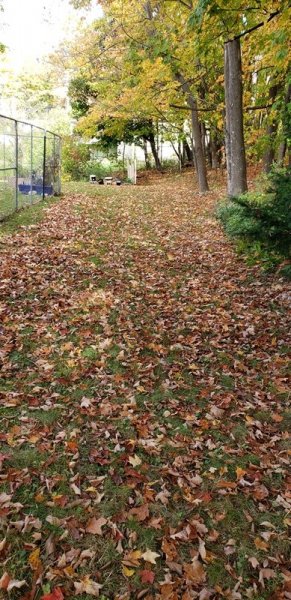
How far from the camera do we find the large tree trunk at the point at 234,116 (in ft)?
35.7

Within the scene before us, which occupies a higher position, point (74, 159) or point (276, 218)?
point (74, 159)

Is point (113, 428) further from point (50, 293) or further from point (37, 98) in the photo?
point (37, 98)

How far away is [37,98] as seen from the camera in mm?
31828

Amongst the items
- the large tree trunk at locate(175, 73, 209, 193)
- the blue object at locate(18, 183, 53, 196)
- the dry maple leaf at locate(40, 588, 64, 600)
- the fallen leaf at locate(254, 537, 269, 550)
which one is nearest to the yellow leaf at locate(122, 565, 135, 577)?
the dry maple leaf at locate(40, 588, 64, 600)

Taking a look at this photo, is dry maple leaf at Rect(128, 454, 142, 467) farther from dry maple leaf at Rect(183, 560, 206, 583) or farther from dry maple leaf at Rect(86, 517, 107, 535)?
dry maple leaf at Rect(183, 560, 206, 583)

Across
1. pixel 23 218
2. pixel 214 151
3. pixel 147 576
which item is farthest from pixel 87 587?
pixel 214 151

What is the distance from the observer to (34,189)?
14.5 m

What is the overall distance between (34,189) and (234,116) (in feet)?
22.8

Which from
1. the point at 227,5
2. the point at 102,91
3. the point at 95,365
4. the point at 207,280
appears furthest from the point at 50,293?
the point at 102,91

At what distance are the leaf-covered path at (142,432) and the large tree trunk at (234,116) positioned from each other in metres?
4.72

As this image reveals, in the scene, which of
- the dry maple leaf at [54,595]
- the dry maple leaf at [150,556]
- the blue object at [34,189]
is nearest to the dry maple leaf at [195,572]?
the dry maple leaf at [150,556]

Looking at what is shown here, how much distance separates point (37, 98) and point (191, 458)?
3351cm

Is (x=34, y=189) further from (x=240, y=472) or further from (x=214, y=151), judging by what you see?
(x=214, y=151)

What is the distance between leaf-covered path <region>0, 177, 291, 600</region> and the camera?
285 cm
